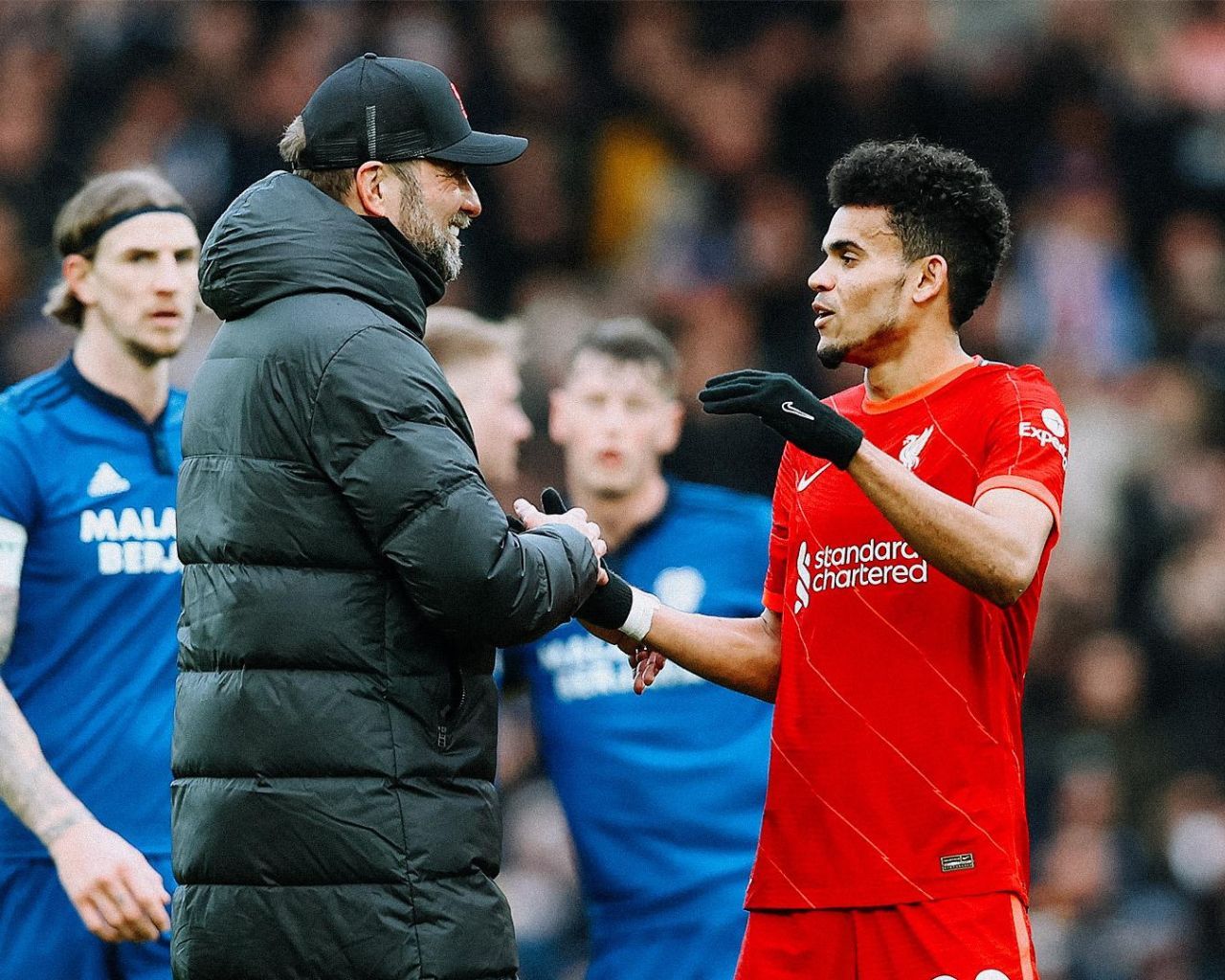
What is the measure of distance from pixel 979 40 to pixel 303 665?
777cm

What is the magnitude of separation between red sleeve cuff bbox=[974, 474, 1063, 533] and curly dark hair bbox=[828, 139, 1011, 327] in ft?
1.68

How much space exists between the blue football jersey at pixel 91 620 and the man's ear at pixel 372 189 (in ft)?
4.80

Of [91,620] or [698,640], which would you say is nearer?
[698,640]

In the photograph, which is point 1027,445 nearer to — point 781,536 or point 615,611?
point 781,536

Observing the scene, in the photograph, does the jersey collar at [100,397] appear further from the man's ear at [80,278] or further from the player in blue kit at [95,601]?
the man's ear at [80,278]

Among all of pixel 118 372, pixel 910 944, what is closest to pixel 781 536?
pixel 910 944

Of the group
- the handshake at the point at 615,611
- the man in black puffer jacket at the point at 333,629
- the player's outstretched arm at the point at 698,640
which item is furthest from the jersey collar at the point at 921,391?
the man in black puffer jacket at the point at 333,629

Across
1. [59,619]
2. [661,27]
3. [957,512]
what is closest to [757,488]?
[661,27]

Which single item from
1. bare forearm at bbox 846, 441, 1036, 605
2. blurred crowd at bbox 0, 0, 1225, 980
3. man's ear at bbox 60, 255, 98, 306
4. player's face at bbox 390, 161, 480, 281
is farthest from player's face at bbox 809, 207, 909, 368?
blurred crowd at bbox 0, 0, 1225, 980

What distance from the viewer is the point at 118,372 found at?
5.07 meters

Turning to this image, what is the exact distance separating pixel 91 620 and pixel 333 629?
156 cm

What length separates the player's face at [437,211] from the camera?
384 centimetres

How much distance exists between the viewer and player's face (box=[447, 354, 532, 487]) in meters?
5.98

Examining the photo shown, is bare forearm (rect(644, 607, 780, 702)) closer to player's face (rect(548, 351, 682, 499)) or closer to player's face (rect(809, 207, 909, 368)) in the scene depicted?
player's face (rect(809, 207, 909, 368))
